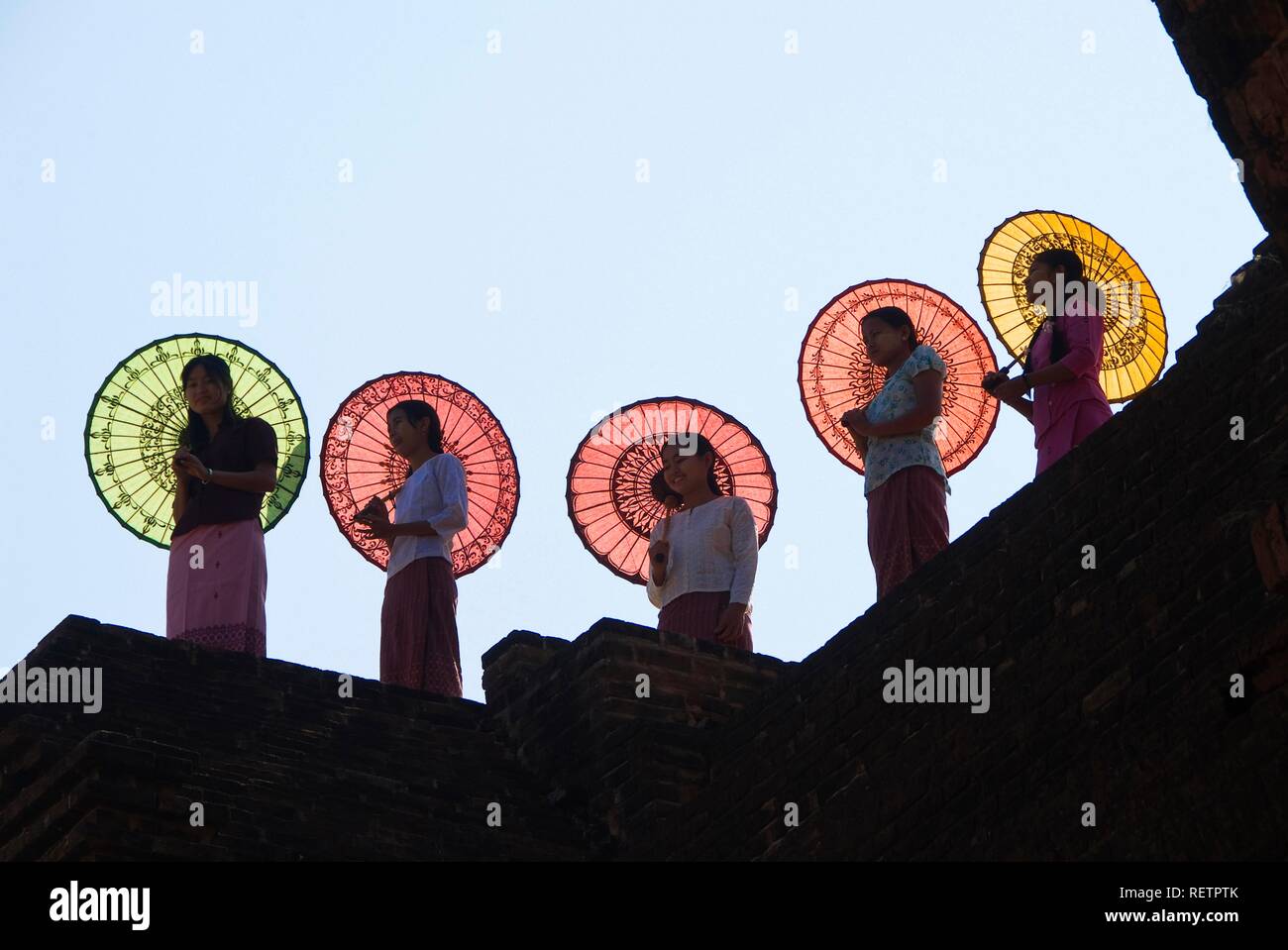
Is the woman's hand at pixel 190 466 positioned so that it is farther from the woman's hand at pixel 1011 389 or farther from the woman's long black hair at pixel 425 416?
the woman's hand at pixel 1011 389

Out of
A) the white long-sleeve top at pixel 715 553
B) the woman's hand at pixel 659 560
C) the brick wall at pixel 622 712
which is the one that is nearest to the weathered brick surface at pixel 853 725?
the brick wall at pixel 622 712

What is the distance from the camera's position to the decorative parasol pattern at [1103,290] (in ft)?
39.6

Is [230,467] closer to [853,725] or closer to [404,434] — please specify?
[404,434]

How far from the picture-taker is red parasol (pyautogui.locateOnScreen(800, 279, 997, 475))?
12.3 meters

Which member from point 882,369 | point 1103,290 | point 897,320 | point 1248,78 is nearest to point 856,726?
point 897,320

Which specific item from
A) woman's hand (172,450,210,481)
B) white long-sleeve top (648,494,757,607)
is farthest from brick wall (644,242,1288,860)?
woman's hand (172,450,210,481)

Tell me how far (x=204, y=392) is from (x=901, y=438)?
10.4ft

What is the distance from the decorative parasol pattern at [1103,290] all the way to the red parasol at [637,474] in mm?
1547

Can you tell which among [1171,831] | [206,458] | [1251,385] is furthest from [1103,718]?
[206,458]

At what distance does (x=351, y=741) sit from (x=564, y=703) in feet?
3.80

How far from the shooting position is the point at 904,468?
35.6 feet

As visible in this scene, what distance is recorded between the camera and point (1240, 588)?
26.6ft

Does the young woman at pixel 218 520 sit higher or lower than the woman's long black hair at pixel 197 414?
lower

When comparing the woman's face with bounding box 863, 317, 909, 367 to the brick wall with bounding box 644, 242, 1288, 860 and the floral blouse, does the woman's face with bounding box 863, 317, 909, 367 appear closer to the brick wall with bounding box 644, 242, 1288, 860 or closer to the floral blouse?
the floral blouse
